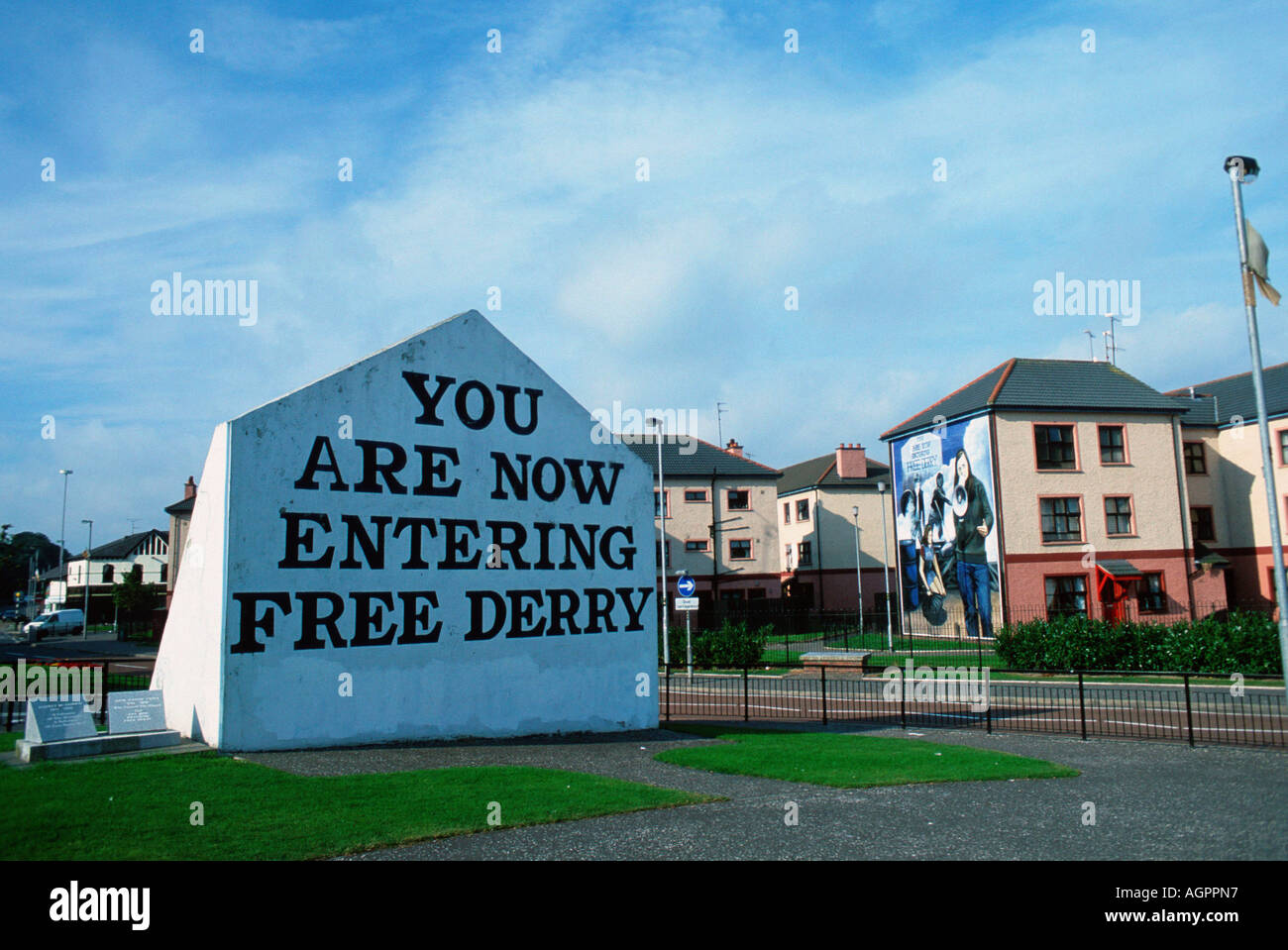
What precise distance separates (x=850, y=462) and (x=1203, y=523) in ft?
63.4

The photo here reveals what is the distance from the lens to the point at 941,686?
78.1 feet

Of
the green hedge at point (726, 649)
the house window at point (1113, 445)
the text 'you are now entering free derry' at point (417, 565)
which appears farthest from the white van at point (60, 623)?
the house window at point (1113, 445)

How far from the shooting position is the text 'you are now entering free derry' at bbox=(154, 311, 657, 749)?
13969 millimetres

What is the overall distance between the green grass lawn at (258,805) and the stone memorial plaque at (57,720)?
90cm

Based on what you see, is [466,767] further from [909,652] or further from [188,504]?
[188,504]

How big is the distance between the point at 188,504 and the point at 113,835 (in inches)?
2646

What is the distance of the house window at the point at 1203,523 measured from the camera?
1705 inches

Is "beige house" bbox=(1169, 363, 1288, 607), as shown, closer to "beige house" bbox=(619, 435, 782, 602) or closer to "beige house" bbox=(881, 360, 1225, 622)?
"beige house" bbox=(881, 360, 1225, 622)

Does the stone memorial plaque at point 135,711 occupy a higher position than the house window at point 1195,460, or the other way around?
the house window at point 1195,460

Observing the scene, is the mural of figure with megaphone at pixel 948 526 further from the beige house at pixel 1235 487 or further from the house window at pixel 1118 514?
the beige house at pixel 1235 487

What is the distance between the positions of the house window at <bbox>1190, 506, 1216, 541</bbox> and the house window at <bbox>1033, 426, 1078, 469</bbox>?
979cm

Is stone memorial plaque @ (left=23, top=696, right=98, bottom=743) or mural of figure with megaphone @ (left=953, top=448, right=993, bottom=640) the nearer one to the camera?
stone memorial plaque @ (left=23, top=696, right=98, bottom=743)

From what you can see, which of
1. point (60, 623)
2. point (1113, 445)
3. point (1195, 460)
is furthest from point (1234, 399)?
point (60, 623)

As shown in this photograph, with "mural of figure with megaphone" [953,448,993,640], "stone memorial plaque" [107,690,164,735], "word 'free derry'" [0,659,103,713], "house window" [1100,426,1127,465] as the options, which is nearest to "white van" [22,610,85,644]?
"word 'free derry'" [0,659,103,713]
